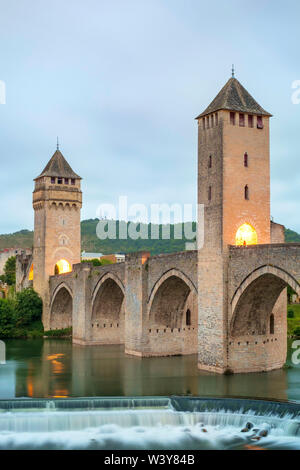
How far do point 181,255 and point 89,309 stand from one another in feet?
47.9

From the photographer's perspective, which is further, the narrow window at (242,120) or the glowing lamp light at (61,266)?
the glowing lamp light at (61,266)

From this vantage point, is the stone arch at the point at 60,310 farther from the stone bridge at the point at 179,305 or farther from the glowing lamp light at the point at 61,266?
the glowing lamp light at the point at 61,266

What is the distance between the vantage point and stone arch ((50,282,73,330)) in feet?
177

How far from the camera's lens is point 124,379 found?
29.2 m

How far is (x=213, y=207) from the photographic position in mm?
29281

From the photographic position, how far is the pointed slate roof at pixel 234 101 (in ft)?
96.3

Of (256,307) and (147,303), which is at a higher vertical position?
(147,303)

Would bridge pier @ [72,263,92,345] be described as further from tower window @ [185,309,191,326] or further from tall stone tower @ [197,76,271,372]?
tall stone tower @ [197,76,271,372]

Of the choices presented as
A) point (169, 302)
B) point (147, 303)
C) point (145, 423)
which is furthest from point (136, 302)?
point (145, 423)

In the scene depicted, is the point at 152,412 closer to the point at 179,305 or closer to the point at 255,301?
the point at 255,301

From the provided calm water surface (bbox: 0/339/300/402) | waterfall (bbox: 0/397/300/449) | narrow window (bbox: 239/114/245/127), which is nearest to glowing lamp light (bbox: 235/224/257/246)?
narrow window (bbox: 239/114/245/127)

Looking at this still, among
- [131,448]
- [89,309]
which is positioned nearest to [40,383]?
[131,448]

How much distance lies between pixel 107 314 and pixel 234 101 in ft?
68.5

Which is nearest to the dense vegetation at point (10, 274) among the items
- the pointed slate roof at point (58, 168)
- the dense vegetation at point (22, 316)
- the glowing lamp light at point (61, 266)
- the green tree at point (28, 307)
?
the dense vegetation at point (22, 316)
